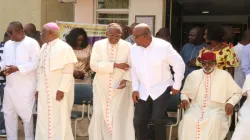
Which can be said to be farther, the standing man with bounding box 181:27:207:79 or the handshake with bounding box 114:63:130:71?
the standing man with bounding box 181:27:207:79

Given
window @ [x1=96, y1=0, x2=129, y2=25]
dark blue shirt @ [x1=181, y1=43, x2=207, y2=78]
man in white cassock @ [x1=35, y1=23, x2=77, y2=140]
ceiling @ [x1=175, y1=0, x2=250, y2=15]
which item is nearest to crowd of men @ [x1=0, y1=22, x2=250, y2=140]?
man in white cassock @ [x1=35, y1=23, x2=77, y2=140]

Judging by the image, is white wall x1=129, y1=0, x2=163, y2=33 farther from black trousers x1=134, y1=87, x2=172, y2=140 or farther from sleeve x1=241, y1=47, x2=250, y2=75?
black trousers x1=134, y1=87, x2=172, y2=140

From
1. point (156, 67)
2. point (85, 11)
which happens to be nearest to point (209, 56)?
point (156, 67)

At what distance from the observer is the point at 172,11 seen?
418 inches

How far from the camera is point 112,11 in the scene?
36.0 feet

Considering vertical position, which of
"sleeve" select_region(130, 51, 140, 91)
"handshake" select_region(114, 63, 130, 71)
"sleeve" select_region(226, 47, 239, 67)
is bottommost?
"sleeve" select_region(130, 51, 140, 91)

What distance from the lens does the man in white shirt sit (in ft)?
20.0

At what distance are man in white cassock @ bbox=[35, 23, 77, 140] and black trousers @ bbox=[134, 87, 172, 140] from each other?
Answer: 1.08 m

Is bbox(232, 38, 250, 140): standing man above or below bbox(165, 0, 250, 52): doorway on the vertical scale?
below

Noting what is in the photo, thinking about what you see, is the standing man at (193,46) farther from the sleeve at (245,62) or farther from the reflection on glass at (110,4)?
the reflection on glass at (110,4)

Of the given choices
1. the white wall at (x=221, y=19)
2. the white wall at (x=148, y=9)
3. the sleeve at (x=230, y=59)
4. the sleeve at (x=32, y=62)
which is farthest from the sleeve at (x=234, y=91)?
the white wall at (x=221, y=19)

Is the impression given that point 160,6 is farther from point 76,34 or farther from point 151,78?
point 151,78

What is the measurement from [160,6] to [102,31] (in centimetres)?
170

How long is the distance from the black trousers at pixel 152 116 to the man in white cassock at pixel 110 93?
342 mm
